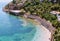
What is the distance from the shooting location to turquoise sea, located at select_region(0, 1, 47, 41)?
24.2 m

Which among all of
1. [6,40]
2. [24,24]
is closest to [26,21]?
[24,24]

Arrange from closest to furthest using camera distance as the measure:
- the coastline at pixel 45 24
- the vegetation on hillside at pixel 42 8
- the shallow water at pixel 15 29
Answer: the coastline at pixel 45 24 < the shallow water at pixel 15 29 < the vegetation on hillside at pixel 42 8

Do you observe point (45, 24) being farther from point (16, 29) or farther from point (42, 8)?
point (42, 8)

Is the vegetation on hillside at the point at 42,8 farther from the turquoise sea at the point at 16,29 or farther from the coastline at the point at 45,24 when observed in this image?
the turquoise sea at the point at 16,29

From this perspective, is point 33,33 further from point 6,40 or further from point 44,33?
point 6,40

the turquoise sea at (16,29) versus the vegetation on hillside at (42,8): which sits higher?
the vegetation on hillside at (42,8)

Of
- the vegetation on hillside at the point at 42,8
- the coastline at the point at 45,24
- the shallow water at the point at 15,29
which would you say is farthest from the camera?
the vegetation on hillside at the point at 42,8

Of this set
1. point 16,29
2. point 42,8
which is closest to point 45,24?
point 16,29

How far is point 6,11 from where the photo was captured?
37594 mm

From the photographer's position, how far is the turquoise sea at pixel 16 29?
2417cm

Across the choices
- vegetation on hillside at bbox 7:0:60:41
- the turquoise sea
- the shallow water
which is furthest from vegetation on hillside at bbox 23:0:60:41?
the shallow water

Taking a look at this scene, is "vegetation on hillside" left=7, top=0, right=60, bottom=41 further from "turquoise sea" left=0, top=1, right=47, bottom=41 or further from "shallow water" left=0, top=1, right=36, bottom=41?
"shallow water" left=0, top=1, right=36, bottom=41

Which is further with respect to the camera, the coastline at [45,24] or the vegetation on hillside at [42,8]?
the vegetation on hillside at [42,8]

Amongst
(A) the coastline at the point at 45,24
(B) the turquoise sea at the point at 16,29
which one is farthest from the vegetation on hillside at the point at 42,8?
(B) the turquoise sea at the point at 16,29
